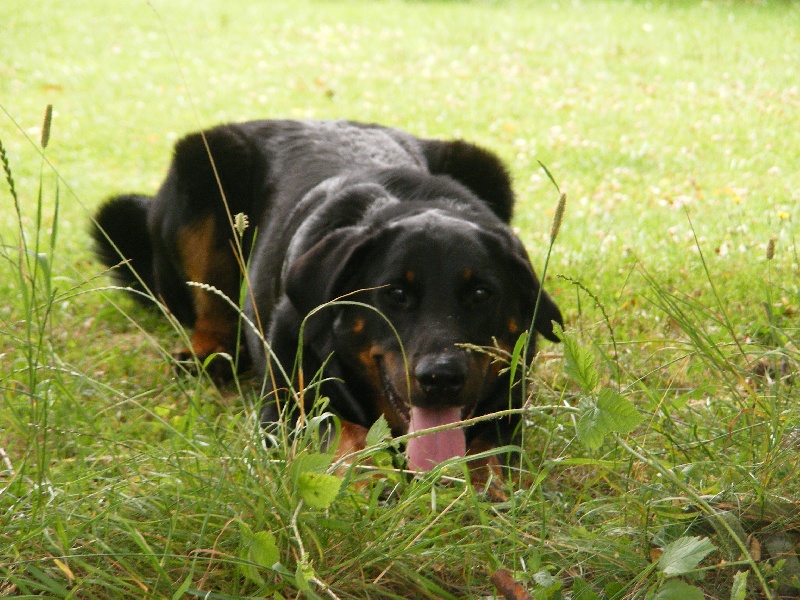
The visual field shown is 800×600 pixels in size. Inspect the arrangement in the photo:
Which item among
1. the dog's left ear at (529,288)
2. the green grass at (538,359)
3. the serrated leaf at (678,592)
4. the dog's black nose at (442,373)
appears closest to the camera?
the serrated leaf at (678,592)

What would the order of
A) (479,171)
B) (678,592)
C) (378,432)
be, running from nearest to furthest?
(678,592) → (378,432) → (479,171)

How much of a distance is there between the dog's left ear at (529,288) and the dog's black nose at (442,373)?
0.48m

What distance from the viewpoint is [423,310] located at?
3.32 metres

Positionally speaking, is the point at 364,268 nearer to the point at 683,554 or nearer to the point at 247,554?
A: the point at 247,554

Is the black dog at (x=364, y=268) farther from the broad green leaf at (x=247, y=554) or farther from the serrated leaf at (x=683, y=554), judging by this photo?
the serrated leaf at (x=683, y=554)

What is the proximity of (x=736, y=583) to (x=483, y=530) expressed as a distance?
599 mm

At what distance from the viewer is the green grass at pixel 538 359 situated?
212cm

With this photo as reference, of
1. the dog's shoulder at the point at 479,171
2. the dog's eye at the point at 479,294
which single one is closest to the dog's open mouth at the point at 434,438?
the dog's eye at the point at 479,294

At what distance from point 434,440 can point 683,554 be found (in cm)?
130

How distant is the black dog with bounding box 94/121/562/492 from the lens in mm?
3219

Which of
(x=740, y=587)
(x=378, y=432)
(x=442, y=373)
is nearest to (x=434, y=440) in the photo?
(x=442, y=373)

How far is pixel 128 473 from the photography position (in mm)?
2492

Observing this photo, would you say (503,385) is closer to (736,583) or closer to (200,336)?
(736,583)

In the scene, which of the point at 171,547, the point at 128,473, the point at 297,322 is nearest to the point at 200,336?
the point at 297,322
